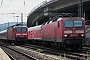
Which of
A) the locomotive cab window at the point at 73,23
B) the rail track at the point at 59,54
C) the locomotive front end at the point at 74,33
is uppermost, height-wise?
the locomotive cab window at the point at 73,23

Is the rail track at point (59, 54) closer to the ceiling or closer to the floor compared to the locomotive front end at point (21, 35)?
closer to the floor

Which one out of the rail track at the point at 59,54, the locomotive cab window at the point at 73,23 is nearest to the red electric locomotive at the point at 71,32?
the locomotive cab window at the point at 73,23

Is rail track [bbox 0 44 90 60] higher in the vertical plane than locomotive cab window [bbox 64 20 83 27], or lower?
lower

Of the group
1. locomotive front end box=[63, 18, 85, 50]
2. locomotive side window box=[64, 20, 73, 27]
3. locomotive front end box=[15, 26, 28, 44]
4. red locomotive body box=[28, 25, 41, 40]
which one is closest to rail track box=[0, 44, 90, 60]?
locomotive front end box=[63, 18, 85, 50]

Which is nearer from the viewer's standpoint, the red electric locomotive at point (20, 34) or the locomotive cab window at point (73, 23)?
the locomotive cab window at point (73, 23)

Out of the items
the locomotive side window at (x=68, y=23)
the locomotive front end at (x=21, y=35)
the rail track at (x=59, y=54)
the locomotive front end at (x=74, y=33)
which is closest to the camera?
the rail track at (x=59, y=54)

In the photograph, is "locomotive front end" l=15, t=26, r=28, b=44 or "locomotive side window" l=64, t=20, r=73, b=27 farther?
"locomotive front end" l=15, t=26, r=28, b=44

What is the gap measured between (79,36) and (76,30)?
1.90 feet

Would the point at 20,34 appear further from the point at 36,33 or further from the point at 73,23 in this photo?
the point at 73,23

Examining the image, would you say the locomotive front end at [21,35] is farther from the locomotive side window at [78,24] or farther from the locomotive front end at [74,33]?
the locomotive side window at [78,24]

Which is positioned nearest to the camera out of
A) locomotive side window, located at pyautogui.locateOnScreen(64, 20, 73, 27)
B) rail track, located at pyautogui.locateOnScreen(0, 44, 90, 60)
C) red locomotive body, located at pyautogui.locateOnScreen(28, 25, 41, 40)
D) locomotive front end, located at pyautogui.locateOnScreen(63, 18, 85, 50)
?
rail track, located at pyautogui.locateOnScreen(0, 44, 90, 60)

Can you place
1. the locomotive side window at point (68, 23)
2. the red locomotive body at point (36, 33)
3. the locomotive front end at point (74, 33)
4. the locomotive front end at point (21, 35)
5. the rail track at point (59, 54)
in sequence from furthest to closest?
the locomotive front end at point (21, 35) → the red locomotive body at point (36, 33) → the locomotive side window at point (68, 23) → the locomotive front end at point (74, 33) → the rail track at point (59, 54)

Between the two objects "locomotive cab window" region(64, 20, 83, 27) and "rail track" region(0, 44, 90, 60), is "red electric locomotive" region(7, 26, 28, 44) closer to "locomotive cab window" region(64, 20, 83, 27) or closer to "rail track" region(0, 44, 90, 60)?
"rail track" region(0, 44, 90, 60)

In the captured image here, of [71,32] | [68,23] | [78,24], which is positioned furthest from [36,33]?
[71,32]
